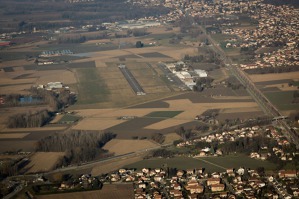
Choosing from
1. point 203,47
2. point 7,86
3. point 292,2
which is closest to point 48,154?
point 7,86

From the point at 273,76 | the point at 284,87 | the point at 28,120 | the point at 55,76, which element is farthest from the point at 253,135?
the point at 55,76

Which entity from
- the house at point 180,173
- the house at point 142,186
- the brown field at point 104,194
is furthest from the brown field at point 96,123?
the brown field at point 104,194

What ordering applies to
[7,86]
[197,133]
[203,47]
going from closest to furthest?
[197,133]
[7,86]
[203,47]

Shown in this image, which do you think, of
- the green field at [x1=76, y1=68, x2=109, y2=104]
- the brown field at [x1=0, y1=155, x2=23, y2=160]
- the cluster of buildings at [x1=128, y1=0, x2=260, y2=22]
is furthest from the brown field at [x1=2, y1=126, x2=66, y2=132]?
the cluster of buildings at [x1=128, y1=0, x2=260, y2=22]

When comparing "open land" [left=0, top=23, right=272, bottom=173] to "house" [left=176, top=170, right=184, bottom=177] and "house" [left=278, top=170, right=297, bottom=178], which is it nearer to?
"house" [left=176, top=170, right=184, bottom=177]

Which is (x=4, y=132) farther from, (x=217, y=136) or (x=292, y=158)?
(x=292, y=158)

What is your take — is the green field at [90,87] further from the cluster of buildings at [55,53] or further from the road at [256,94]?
the road at [256,94]
